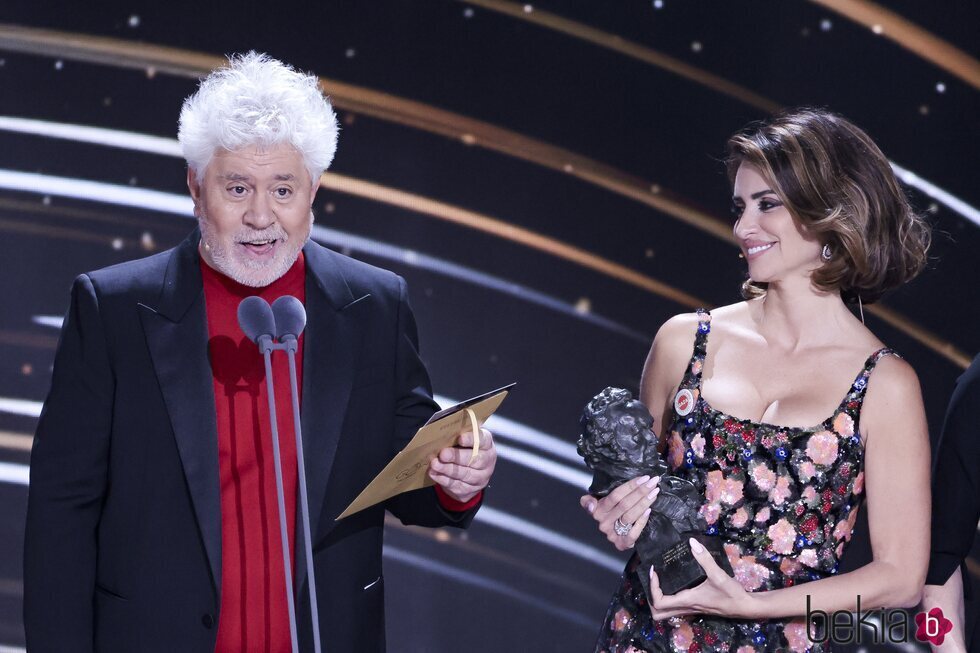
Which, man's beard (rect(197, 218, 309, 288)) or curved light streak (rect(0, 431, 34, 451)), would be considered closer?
man's beard (rect(197, 218, 309, 288))

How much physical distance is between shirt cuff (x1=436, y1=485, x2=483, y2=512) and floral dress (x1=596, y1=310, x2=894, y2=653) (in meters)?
0.41

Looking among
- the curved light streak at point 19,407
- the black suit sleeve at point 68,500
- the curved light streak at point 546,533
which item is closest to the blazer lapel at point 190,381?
the black suit sleeve at point 68,500

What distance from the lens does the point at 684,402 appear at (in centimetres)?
239

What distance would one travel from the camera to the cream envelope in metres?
1.92

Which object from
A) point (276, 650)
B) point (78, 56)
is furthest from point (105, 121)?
point (276, 650)

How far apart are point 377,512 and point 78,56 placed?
227cm

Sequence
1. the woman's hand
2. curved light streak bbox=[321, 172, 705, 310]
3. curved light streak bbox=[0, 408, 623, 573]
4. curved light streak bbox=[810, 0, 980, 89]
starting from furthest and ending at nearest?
curved light streak bbox=[0, 408, 623, 573] < curved light streak bbox=[321, 172, 705, 310] < curved light streak bbox=[810, 0, 980, 89] < the woman's hand

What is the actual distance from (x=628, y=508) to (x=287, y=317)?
728 millimetres

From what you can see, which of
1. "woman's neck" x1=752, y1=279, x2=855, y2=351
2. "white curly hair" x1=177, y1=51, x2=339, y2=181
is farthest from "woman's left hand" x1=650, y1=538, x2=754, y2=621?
"white curly hair" x1=177, y1=51, x2=339, y2=181

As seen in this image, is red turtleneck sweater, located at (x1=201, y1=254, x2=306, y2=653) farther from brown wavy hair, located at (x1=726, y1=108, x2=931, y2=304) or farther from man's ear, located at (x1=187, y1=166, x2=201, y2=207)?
brown wavy hair, located at (x1=726, y1=108, x2=931, y2=304)

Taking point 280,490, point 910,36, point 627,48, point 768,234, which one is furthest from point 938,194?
point 280,490

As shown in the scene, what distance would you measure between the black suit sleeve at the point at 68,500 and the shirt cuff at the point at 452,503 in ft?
2.17

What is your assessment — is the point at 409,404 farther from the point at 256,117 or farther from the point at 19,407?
the point at 19,407

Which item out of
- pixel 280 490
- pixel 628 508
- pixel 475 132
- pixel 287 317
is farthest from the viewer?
pixel 475 132
